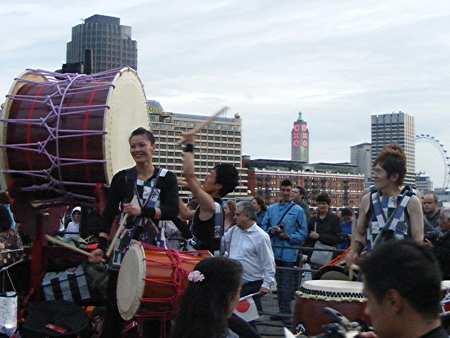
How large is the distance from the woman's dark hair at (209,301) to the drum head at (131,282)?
1.26 meters

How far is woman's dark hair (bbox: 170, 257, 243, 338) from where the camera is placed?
285 centimetres

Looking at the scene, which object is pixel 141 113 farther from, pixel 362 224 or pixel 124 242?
pixel 362 224

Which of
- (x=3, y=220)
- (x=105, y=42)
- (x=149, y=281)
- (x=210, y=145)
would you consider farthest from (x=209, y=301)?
(x=105, y=42)

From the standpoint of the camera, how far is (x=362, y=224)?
5.04 metres

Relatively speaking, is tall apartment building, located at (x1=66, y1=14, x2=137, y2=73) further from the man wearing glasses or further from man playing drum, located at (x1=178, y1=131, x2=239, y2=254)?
man playing drum, located at (x1=178, y1=131, x2=239, y2=254)

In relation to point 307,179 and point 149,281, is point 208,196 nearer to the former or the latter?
point 149,281

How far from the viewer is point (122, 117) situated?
5.99 metres

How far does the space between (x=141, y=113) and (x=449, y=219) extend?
11.0 feet

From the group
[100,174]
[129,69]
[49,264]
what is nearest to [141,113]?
[129,69]

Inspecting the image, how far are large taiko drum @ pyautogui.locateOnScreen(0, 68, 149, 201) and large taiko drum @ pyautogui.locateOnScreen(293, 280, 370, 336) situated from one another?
7.02ft

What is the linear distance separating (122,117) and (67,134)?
0.54 m

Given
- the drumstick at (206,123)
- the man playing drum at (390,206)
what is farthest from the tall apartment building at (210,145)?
the man playing drum at (390,206)

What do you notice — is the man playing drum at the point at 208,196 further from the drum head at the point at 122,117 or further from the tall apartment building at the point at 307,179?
the tall apartment building at the point at 307,179

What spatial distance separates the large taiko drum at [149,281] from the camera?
4.36m
